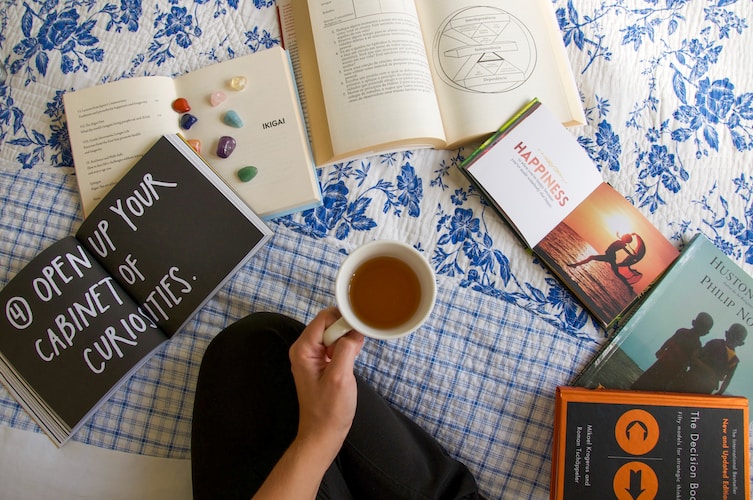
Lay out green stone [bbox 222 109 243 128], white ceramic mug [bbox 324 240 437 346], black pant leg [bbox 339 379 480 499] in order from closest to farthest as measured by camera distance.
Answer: white ceramic mug [bbox 324 240 437 346], black pant leg [bbox 339 379 480 499], green stone [bbox 222 109 243 128]

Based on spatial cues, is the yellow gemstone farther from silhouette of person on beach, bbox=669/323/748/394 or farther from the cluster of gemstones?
silhouette of person on beach, bbox=669/323/748/394

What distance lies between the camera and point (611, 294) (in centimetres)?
78

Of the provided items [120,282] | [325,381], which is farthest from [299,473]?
[120,282]

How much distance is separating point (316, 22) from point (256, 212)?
32cm

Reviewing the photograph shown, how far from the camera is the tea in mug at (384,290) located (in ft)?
2.07

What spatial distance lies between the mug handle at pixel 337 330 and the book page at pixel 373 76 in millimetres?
316

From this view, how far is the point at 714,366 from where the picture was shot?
2.54 ft

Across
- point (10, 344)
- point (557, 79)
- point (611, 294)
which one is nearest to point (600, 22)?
point (557, 79)

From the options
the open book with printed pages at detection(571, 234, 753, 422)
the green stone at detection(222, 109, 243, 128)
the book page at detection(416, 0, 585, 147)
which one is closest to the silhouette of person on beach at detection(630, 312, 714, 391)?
the open book with printed pages at detection(571, 234, 753, 422)

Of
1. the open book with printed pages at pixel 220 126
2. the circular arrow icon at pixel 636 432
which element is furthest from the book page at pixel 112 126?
the circular arrow icon at pixel 636 432

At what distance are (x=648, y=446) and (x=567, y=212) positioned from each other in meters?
0.36

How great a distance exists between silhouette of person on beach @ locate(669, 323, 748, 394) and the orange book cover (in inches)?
0.9

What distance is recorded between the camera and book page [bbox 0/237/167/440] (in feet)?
2.47

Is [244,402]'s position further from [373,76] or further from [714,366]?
[714,366]
